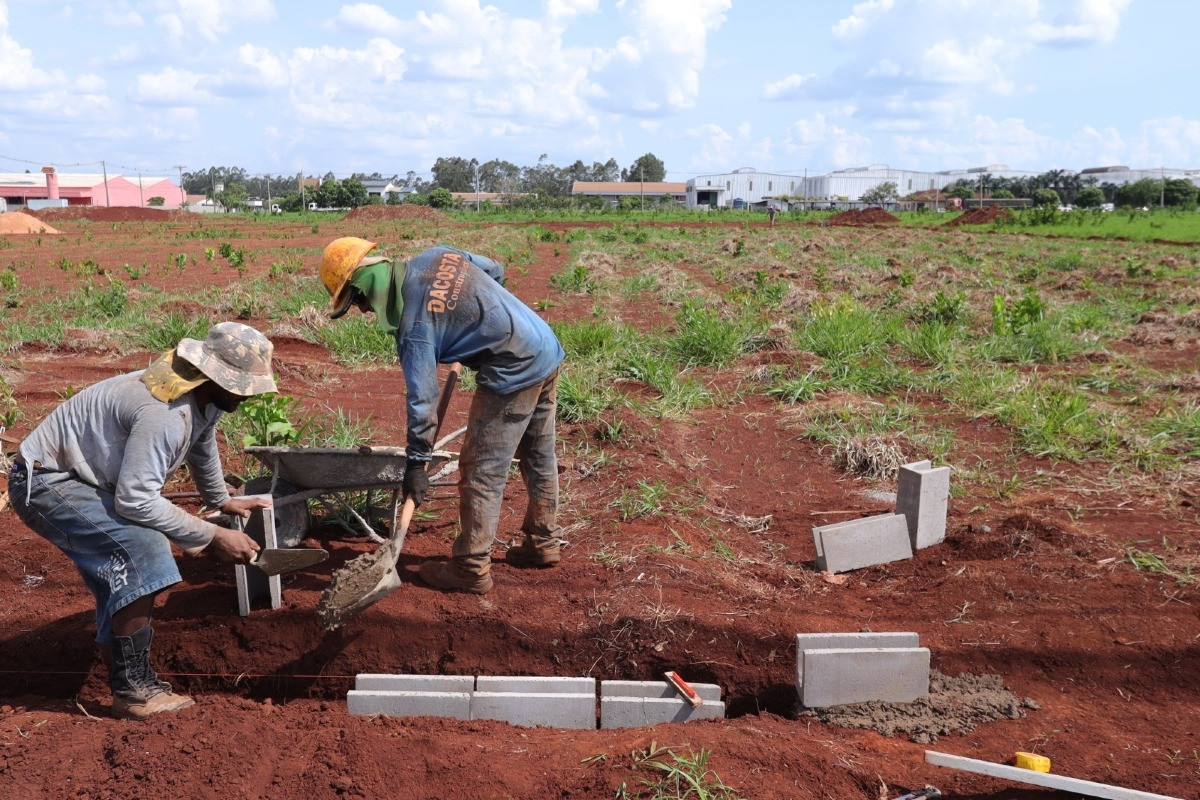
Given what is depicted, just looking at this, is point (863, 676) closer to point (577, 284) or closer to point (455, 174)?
point (577, 284)

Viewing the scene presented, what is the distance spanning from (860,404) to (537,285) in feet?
29.2

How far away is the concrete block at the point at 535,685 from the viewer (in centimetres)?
324

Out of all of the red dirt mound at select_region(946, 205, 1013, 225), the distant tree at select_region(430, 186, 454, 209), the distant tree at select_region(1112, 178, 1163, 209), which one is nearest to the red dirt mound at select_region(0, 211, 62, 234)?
the distant tree at select_region(430, 186, 454, 209)

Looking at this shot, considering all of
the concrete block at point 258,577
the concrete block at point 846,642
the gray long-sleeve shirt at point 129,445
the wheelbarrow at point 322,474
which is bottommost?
the concrete block at point 846,642

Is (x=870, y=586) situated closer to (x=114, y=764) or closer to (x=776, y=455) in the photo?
(x=776, y=455)

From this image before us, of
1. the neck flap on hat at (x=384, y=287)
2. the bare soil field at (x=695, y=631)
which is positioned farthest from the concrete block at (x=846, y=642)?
the neck flap on hat at (x=384, y=287)

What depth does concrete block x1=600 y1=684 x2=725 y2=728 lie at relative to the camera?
3215 mm

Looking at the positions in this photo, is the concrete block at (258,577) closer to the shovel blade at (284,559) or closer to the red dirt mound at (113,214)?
the shovel blade at (284,559)

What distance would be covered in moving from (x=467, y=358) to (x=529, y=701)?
1.34m

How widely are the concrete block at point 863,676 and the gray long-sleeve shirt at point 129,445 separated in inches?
86.0

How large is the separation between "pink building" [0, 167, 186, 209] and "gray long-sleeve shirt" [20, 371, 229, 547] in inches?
2699

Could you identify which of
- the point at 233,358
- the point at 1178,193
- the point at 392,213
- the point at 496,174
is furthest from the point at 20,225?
the point at 496,174

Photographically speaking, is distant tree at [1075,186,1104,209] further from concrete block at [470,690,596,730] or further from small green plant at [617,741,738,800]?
small green plant at [617,741,738,800]

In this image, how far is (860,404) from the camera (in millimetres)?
6777
